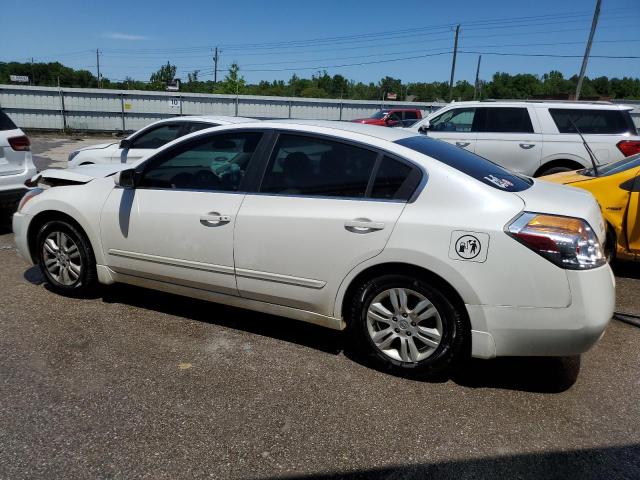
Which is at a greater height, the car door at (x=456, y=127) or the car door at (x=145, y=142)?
the car door at (x=456, y=127)

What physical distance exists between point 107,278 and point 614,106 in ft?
27.7

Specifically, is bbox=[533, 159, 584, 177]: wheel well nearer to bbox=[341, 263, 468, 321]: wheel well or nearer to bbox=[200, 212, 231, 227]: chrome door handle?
bbox=[341, 263, 468, 321]: wheel well

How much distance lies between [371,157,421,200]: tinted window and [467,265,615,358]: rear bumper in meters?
0.79

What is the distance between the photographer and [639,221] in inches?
202

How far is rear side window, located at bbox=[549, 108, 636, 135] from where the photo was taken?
870cm

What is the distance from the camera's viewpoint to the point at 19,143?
6758mm

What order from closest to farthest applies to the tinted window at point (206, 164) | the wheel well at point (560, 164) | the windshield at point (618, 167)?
the tinted window at point (206, 164) → the windshield at point (618, 167) → the wheel well at point (560, 164)

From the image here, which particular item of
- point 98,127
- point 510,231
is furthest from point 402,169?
point 98,127

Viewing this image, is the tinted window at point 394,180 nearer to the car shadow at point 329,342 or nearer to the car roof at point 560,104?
the car shadow at point 329,342

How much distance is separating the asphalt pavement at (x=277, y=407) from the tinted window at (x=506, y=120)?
228 inches

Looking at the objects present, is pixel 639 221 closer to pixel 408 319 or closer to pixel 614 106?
pixel 408 319

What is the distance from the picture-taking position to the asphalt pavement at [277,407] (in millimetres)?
2531

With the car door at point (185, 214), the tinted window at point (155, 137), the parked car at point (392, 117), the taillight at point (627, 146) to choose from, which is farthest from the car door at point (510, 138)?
the parked car at point (392, 117)

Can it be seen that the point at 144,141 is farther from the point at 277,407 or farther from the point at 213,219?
the point at 277,407
